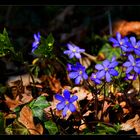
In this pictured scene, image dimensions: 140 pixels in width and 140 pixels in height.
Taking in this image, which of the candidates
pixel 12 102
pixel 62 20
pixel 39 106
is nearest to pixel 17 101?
pixel 12 102

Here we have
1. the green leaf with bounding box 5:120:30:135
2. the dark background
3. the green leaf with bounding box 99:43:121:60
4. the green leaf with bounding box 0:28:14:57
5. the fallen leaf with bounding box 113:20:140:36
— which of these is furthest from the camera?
the dark background

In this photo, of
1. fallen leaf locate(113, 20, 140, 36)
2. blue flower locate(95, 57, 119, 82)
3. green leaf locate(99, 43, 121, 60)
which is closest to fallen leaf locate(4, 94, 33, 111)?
blue flower locate(95, 57, 119, 82)

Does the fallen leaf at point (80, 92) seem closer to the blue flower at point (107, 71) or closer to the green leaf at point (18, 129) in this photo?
the blue flower at point (107, 71)

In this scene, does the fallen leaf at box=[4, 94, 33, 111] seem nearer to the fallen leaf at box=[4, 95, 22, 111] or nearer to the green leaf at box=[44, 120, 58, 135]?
the fallen leaf at box=[4, 95, 22, 111]

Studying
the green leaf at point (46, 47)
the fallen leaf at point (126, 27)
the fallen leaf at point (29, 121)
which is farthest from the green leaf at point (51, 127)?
the fallen leaf at point (126, 27)

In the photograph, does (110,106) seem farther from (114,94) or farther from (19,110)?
(19,110)

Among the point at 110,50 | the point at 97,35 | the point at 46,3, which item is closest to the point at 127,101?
the point at 110,50
